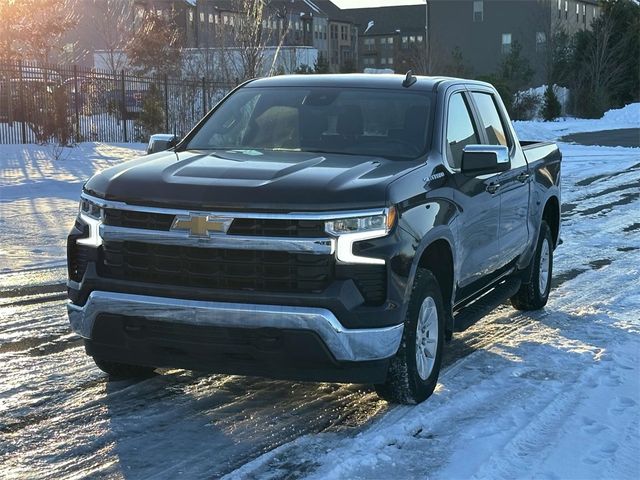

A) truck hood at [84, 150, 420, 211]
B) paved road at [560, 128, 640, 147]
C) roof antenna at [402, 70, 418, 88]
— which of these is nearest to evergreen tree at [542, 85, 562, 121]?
paved road at [560, 128, 640, 147]

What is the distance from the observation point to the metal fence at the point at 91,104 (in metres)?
22.7

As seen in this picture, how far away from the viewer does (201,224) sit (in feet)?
14.5

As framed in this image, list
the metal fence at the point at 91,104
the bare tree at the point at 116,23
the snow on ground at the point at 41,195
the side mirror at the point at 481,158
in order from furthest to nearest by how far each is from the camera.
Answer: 1. the bare tree at the point at 116,23
2. the metal fence at the point at 91,104
3. the snow on ground at the point at 41,195
4. the side mirror at the point at 481,158

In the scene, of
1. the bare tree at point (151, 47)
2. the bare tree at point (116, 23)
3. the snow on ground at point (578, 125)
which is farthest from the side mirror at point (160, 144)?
the bare tree at point (116, 23)

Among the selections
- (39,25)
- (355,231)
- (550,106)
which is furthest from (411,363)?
(550,106)

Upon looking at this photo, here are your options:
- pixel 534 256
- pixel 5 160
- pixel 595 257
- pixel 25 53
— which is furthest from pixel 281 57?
pixel 534 256

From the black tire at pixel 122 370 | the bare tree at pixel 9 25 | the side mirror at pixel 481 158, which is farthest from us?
the bare tree at pixel 9 25

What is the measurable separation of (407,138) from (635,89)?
52.6 m

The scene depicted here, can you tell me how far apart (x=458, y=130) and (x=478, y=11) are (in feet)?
213

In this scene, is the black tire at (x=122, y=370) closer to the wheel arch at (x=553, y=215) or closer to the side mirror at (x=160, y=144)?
the side mirror at (x=160, y=144)

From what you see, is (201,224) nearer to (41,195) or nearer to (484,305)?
(484,305)

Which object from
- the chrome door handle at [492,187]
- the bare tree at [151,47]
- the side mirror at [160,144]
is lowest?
the chrome door handle at [492,187]

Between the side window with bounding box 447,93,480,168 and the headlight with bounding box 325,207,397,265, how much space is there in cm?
130

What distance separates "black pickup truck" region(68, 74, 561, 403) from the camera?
438cm
